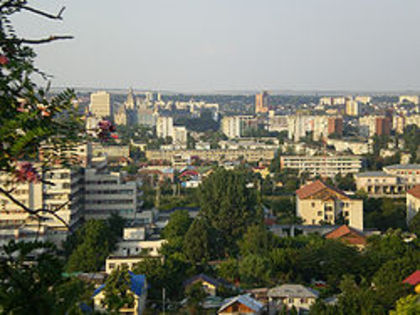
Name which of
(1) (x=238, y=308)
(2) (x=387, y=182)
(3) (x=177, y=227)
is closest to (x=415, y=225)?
(3) (x=177, y=227)

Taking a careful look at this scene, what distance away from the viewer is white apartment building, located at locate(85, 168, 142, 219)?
8477 millimetres

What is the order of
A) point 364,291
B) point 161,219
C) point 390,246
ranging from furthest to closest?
point 161,219 → point 390,246 → point 364,291

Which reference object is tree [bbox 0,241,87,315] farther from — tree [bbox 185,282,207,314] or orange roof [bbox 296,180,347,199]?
orange roof [bbox 296,180,347,199]

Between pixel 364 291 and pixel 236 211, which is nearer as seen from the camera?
pixel 364 291

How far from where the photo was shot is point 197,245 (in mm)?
6664

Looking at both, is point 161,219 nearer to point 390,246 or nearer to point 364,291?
point 390,246

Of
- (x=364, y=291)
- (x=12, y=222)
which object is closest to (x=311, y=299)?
(x=364, y=291)

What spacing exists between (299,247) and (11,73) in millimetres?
6274

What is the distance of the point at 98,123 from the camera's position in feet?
3.65

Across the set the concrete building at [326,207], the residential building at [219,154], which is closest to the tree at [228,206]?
the concrete building at [326,207]

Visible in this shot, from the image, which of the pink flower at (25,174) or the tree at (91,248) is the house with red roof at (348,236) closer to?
the tree at (91,248)

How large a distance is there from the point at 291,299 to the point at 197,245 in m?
1.56

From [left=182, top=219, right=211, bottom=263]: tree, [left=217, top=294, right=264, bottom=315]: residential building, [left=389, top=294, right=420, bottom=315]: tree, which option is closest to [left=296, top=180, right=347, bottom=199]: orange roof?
[left=182, top=219, right=211, bottom=263]: tree

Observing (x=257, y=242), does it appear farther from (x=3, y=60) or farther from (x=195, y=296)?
(x=3, y=60)
